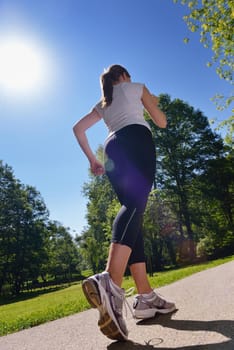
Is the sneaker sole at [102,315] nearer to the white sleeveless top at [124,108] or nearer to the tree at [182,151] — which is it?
the white sleeveless top at [124,108]

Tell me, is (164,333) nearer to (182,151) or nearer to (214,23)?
(214,23)

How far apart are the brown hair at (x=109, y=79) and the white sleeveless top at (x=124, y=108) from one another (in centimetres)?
3

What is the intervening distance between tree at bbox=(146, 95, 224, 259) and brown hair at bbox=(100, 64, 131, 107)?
88.7ft

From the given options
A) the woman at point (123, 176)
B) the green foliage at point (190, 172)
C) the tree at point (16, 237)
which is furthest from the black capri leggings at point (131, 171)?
the tree at point (16, 237)

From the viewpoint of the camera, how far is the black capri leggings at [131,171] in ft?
6.09

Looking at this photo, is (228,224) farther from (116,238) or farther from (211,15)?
(116,238)

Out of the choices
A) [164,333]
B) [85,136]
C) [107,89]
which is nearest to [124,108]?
[107,89]

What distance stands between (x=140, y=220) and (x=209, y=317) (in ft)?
2.43

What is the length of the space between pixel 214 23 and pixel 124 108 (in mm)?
10950

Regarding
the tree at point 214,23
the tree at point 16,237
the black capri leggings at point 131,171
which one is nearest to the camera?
the black capri leggings at point 131,171

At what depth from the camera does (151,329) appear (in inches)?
70.6

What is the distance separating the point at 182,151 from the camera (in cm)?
2952

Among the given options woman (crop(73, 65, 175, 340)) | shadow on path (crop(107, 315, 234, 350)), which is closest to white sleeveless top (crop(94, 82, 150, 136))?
woman (crop(73, 65, 175, 340))

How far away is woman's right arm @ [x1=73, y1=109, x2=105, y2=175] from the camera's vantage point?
227cm
